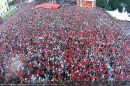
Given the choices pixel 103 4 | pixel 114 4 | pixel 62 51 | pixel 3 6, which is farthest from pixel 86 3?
pixel 62 51

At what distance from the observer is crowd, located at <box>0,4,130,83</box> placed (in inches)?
751

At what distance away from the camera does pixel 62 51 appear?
2131cm

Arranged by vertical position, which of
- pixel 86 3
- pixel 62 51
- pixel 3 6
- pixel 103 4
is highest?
pixel 62 51

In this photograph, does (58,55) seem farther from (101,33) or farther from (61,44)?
(101,33)

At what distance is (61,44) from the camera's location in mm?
22422

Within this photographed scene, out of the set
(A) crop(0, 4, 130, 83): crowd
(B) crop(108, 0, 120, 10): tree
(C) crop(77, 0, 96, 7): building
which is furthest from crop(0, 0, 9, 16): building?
(A) crop(0, 4, 130, 83): crowd

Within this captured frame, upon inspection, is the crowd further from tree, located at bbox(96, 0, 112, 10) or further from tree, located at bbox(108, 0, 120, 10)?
tree, located at bbox(108, 0, 120, 10)

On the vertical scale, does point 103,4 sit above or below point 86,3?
below

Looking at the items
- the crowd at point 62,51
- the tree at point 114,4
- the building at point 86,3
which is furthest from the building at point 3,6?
the crowd at point 62,51

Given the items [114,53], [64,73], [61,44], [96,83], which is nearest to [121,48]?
[114,53]

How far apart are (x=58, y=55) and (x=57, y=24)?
7290 mm

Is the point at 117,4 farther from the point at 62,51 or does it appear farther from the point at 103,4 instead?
the point at 62,51

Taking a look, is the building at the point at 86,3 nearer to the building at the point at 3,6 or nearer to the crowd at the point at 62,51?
the crowd at the point at 62,51

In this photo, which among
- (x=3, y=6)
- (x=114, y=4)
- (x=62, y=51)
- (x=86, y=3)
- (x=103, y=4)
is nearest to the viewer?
(x=62, y=51)
